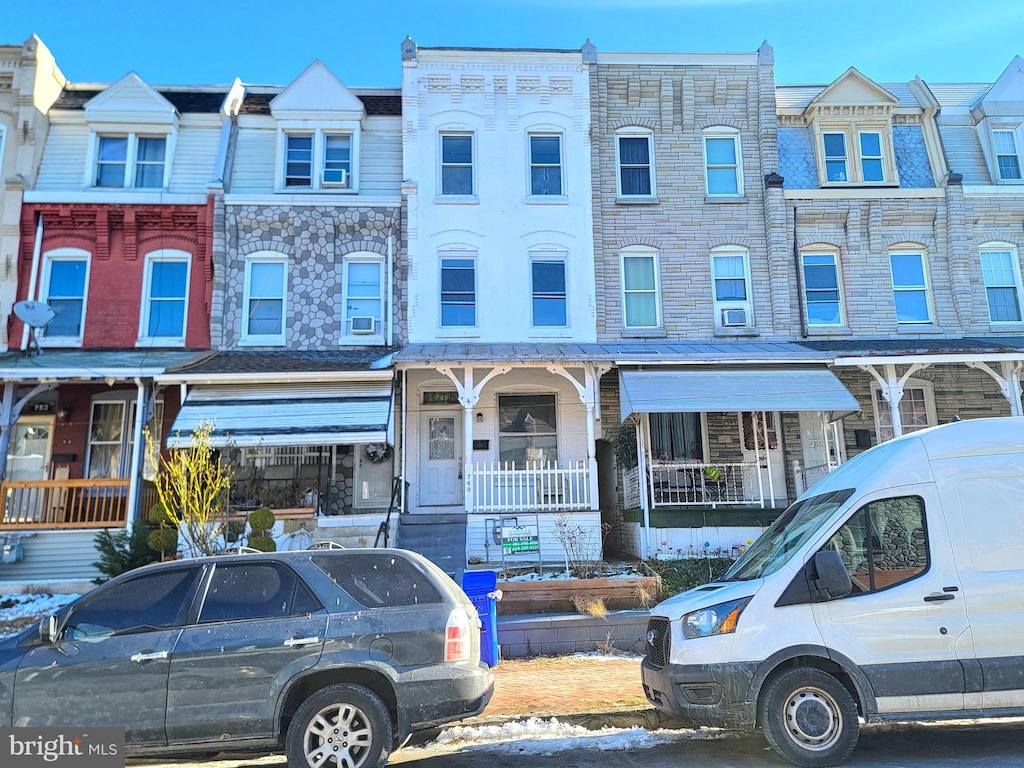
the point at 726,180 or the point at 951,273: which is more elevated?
the point at 726,180

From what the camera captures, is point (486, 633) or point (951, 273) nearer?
point (486, 633)

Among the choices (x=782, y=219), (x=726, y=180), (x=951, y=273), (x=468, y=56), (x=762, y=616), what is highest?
(x=468, y=56)

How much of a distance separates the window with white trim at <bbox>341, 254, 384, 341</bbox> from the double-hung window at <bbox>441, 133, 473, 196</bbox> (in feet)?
7.73

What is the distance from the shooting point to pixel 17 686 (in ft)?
16.9

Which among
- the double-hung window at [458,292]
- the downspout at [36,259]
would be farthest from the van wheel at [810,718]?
the downspout at [36,259]

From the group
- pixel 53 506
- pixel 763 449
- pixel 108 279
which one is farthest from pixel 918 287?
pixel 53 506

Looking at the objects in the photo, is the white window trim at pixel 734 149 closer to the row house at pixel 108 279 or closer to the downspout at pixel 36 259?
the row house at pixel 108 279

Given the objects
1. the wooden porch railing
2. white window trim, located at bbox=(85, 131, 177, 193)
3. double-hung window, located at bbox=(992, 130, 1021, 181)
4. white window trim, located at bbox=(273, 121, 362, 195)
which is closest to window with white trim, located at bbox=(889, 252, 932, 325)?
double-hung window, located at bbox=(992, 130, 1021, 181)

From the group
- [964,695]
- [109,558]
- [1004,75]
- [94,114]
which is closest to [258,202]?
[94,114]

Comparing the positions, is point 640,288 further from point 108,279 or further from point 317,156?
point 108,279

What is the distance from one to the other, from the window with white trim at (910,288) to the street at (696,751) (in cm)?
1199

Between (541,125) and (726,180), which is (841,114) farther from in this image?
(541,125)

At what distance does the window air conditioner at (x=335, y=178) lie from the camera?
1675cm

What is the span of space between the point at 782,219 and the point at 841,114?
3.32m
